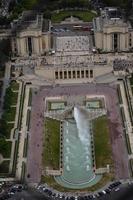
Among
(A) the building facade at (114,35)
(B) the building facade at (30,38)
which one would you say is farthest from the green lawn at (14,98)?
(A) the building facade at (114,35)

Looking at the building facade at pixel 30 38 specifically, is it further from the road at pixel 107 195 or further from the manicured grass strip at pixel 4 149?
the road at pixel 107 195

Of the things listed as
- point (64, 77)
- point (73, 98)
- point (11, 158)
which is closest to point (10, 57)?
point (64, 77)

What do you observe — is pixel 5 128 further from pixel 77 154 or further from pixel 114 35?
pixel 114 35

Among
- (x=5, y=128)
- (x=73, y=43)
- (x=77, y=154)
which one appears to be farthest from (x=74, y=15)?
(x=77, y=154)

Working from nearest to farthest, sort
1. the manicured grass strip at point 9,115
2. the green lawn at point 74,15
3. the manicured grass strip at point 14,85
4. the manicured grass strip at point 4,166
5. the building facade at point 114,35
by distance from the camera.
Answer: the manicured grass strip at point 4,166 < the manicured grass strip at point 9,115 < the manicured grass strip at point 14,85 < the building facade at point 114,35 < the green lawn at point 74,15

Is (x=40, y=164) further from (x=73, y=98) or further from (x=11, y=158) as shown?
(x=73, y=98)
